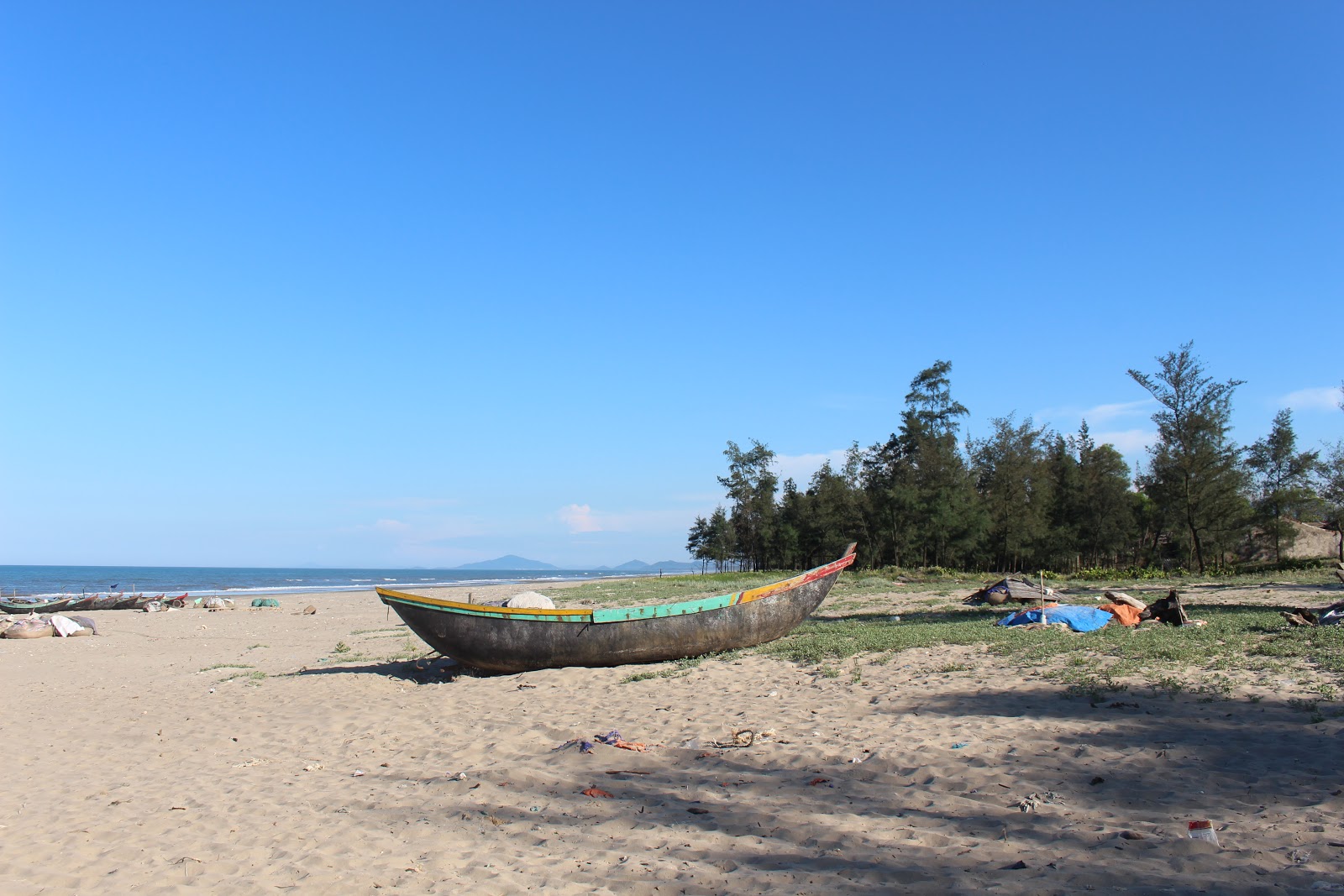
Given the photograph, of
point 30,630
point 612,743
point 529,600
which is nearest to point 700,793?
point 612,743

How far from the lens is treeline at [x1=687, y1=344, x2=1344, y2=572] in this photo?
31562mm

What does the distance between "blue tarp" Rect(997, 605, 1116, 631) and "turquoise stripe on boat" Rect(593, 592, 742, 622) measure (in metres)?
4.76

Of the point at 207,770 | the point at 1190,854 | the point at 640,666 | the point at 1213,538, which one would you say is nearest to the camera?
the point at 1190,854

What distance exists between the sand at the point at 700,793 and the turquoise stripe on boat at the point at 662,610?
4.72 ft

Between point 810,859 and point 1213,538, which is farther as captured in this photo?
point 1213,538

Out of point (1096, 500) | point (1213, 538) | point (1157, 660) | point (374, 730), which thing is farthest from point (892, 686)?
point (1096, 500)

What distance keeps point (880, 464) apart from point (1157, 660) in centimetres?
4034

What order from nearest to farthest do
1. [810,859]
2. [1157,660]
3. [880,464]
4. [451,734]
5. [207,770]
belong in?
[810,859], [207,770], [451,734], [1157,660], [880,464]

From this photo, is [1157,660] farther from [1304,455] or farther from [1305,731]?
[1304,455]

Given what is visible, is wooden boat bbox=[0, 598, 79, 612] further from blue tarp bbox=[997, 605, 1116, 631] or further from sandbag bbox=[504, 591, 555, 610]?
blue tarp bbox=[997, 605, 1116, 631]

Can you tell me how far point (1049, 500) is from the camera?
4019 centimetres

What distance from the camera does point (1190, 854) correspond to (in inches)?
177

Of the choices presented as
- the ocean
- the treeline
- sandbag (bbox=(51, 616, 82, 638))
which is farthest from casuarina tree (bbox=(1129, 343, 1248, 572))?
the ocean

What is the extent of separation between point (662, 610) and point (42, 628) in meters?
20.2
